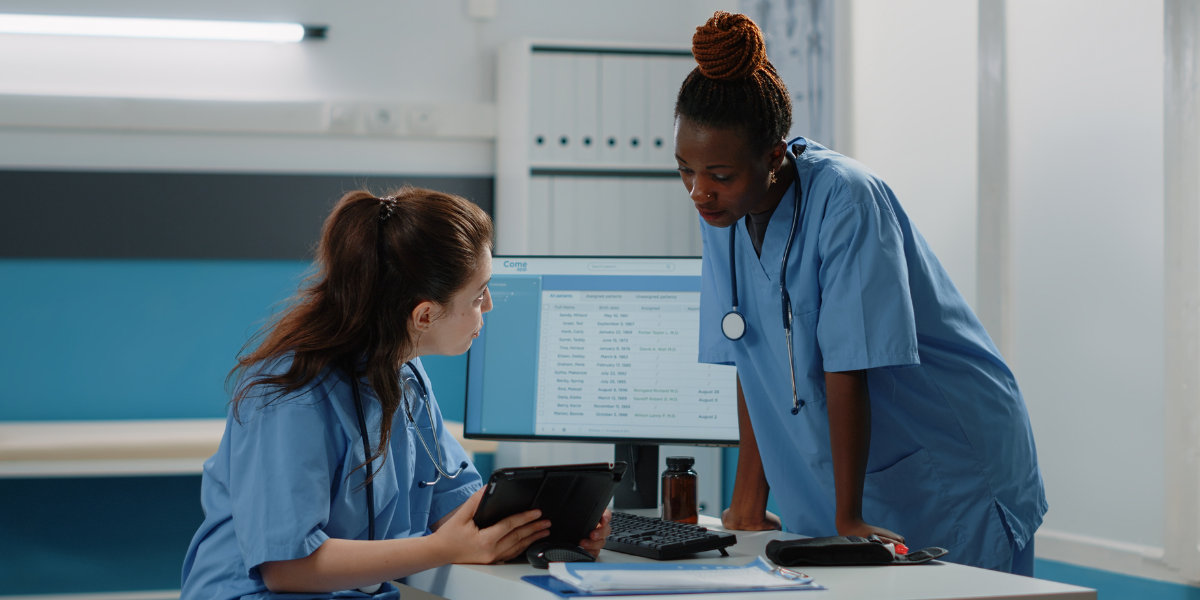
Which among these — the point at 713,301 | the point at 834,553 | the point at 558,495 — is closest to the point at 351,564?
the point at 558,495

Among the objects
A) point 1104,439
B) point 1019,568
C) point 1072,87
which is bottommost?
point 1019,568

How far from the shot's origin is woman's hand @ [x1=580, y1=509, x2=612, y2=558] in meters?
0.99

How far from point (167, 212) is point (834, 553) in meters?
2.18

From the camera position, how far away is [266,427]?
0.94 m

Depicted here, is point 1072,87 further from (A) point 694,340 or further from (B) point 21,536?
(B) point 21,536

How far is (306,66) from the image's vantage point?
8.48ft

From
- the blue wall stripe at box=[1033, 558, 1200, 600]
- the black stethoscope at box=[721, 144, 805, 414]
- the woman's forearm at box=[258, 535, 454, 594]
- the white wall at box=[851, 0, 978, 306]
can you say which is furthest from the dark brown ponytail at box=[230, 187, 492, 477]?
the white wall at box=[851, 0, 978, 306]

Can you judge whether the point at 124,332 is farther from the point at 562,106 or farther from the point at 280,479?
the point at 280,479

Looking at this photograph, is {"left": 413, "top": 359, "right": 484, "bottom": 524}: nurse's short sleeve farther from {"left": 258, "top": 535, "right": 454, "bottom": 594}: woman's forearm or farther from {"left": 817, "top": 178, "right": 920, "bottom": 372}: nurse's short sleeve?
{"left": 817, "top": 178, "right": 920, "bottom": 372}: nurse's short sleeve

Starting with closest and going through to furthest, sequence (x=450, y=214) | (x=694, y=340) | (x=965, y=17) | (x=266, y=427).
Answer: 1. (x=266, y=427)
2. (x=450, y=214)
3. (x=694, y=340)
4. (x=965, y=17)

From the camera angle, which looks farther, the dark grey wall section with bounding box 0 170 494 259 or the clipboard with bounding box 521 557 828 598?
the dark grey wall section with bounding box 0 170 494 259

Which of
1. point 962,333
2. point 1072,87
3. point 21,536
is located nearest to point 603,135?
point 1072,87

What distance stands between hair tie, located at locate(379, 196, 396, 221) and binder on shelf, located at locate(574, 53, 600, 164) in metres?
1.47

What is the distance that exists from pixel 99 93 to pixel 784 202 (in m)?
2.13
